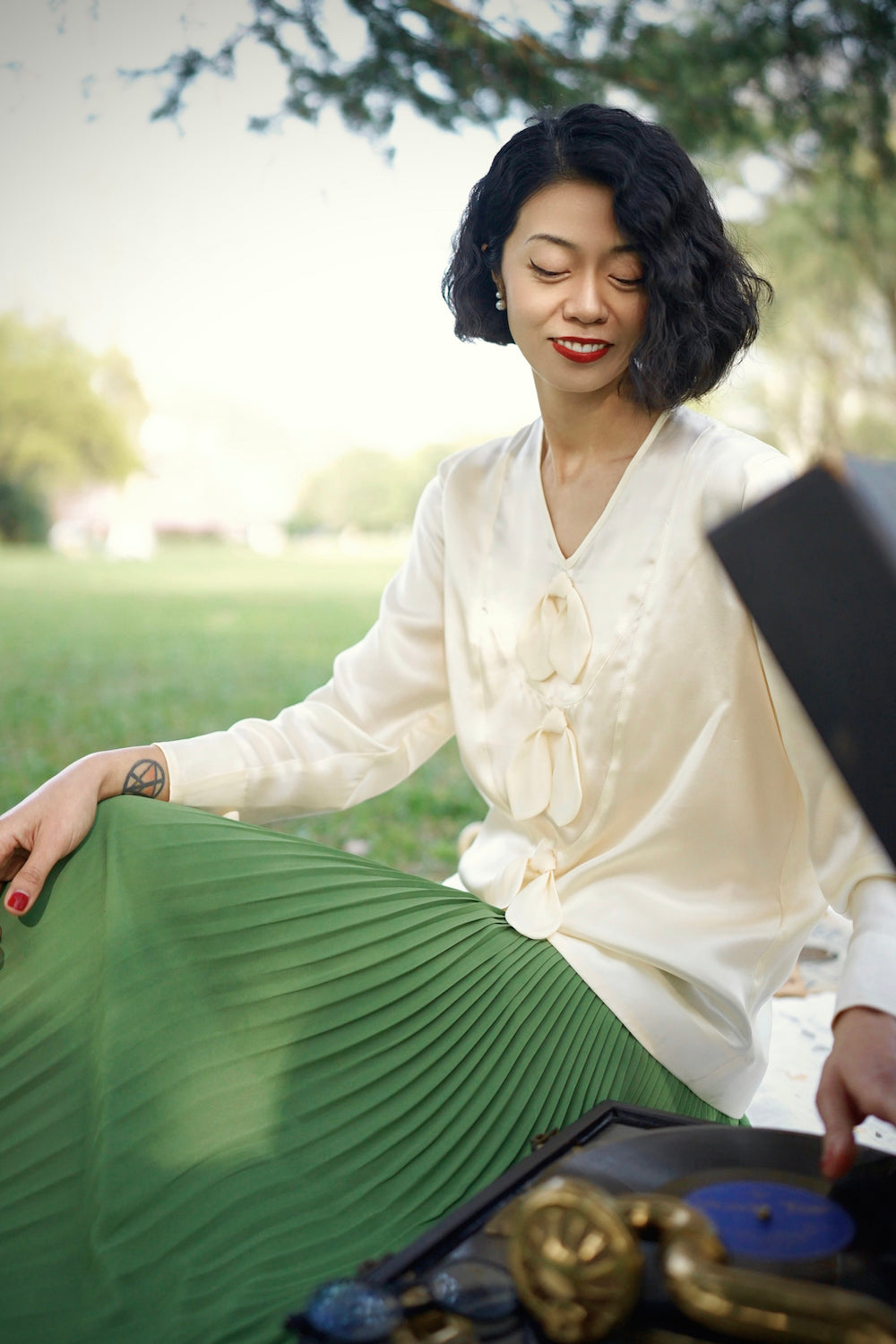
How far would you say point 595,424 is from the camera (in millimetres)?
1657

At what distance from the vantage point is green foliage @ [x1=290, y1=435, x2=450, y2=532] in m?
21.4

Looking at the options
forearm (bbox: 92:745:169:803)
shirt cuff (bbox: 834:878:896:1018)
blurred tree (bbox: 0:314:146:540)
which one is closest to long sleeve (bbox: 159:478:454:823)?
forearm (bbox: 92:745:169:803)

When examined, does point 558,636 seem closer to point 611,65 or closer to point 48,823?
point 48,823

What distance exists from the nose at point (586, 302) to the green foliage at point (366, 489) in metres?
19.7

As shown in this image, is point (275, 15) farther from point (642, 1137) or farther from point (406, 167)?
point (642, 1137)

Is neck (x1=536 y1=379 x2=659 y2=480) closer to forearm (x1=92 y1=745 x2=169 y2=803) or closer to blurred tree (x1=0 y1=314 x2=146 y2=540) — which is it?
forearm (x1=92 y1=745 x2=169 y2=803)

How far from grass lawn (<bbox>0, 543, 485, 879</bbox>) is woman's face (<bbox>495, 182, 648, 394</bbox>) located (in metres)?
2.60

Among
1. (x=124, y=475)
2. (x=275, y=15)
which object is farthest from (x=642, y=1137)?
(x=124, y=475)

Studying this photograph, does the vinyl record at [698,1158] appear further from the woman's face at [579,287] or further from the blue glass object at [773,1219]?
the woman's face at [579,287]

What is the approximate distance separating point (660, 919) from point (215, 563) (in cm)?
1821

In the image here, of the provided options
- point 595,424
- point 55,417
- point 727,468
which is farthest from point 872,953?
point 55,417

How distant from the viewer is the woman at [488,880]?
1.13 meters

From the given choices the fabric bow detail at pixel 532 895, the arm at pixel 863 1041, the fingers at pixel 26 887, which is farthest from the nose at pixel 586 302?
the fingers at pixel 26 887

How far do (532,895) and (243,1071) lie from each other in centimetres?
47
